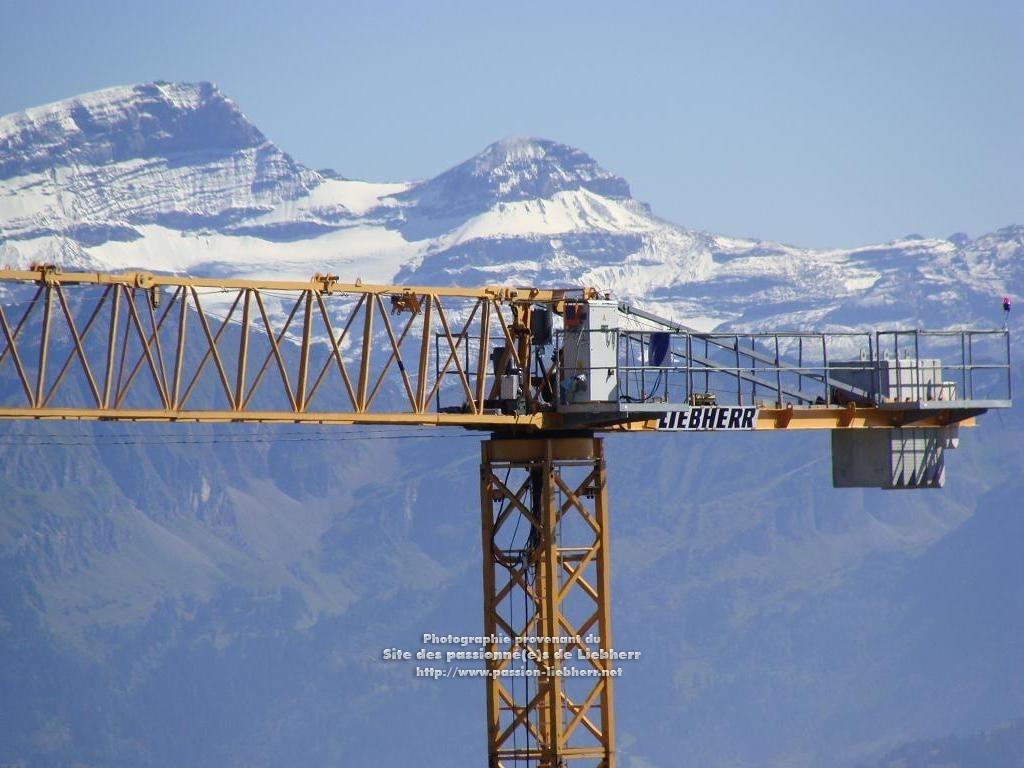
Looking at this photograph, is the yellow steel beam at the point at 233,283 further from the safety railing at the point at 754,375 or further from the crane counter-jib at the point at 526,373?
the safety railing at the point at 754,375

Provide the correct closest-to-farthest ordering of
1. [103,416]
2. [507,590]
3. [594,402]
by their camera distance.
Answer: [103,416], [594,402], [507,590]

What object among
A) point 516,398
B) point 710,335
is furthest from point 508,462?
point 710,335

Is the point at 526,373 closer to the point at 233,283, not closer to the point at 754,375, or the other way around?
the point at 754,375

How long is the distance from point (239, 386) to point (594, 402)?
11.8m

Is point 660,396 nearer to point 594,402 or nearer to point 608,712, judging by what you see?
point 594,402

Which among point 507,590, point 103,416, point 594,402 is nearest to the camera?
point 103,416

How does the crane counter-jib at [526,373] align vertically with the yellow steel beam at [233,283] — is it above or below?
below

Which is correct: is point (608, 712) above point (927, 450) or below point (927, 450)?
below

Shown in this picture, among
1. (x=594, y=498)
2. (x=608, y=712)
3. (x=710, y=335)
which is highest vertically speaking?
(x=710, y=335)

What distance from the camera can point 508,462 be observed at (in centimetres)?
7825

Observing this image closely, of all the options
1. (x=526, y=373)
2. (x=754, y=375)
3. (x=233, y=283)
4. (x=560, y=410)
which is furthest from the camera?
(x=754, y=375)

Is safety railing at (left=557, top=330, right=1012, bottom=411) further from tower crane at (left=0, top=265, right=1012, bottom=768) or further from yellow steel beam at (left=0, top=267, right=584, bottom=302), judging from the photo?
yellow steel beam at (left=0, top=267, right=584, bottom=302)

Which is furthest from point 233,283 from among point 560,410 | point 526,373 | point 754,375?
point 754,375

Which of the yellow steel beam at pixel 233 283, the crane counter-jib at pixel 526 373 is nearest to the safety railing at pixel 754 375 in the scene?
the crane counter-jib at pixel 526 373
